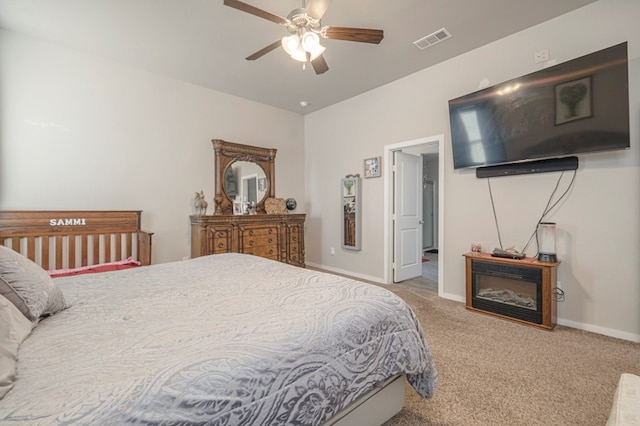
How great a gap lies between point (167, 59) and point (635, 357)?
536 cm

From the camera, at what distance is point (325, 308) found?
1173 mm

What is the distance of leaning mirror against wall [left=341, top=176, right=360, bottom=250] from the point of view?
447cm

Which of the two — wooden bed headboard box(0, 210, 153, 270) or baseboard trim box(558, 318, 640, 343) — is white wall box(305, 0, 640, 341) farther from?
wooden bed headboard box(0, 210, 153, 270)

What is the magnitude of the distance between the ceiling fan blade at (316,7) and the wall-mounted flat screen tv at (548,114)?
199 cm

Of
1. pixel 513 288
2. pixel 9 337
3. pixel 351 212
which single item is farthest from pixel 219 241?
pixel 513 288

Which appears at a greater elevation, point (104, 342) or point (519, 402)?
point (104, 342)

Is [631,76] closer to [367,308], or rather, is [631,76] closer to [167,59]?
[367,308]

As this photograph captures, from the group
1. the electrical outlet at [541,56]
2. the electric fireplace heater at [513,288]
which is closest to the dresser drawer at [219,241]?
the electric fireplace heater at [513,288]

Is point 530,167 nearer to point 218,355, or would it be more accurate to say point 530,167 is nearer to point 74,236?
point 218,355

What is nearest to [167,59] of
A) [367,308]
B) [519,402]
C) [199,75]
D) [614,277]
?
[199,75]

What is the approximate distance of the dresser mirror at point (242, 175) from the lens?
4.27 m

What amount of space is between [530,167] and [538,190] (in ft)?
0.83

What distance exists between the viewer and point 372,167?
430 cm

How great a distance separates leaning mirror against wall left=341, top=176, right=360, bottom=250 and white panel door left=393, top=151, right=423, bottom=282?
0.60m
